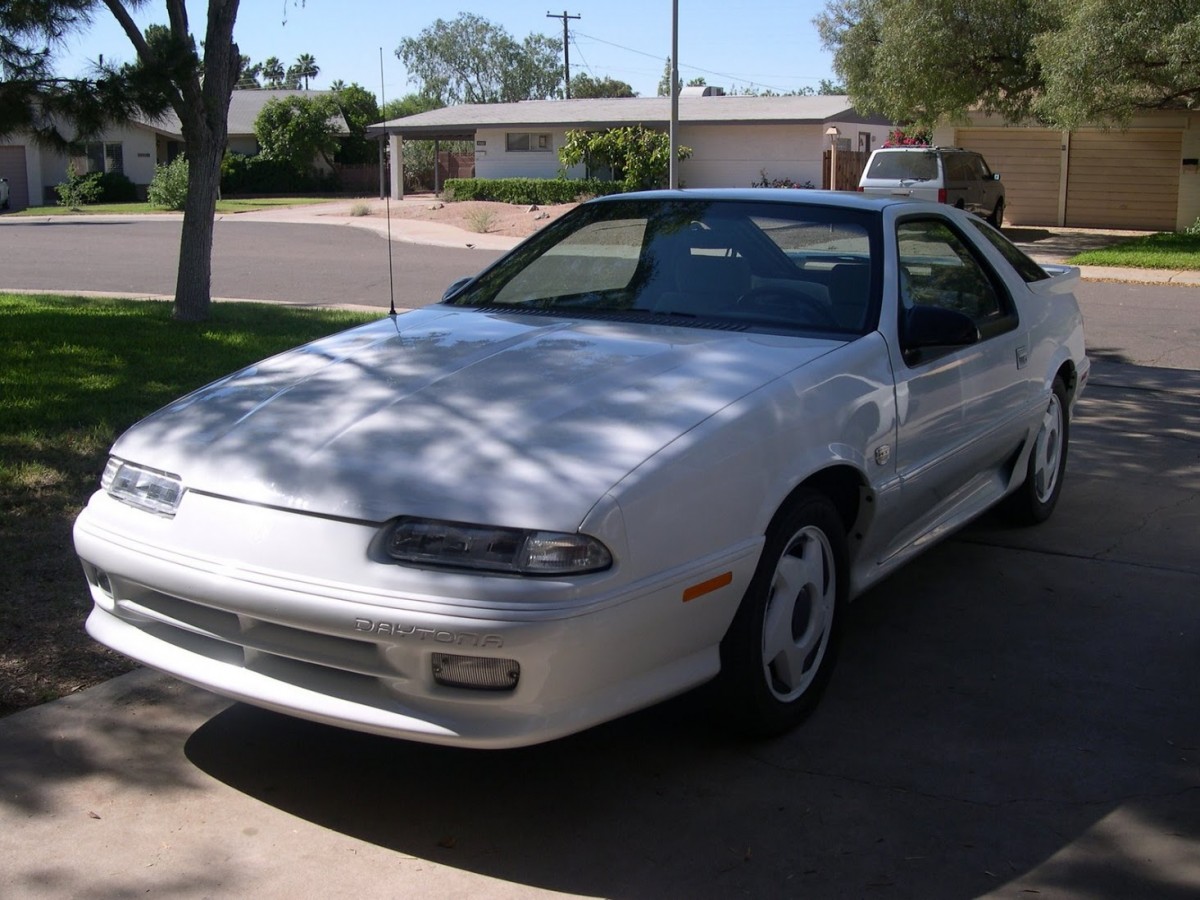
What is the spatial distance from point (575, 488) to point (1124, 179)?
97.8ft

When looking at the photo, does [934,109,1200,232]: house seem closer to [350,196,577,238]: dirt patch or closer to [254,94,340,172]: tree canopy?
[350,196,577,238]: dirt patch

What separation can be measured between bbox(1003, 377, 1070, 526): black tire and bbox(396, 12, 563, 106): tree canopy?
342ft

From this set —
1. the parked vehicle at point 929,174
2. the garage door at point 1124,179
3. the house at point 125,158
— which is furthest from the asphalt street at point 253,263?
the house at point 125,158

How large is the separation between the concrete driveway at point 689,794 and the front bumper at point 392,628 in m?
0.38

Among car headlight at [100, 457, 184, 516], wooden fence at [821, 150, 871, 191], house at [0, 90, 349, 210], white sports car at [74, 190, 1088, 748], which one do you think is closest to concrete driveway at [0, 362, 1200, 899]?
white sports car at [74, 190, 1088, 748]

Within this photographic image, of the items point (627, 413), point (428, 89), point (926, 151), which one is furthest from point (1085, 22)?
point (428, 89)

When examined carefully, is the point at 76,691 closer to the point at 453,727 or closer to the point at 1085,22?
the point at 453,727

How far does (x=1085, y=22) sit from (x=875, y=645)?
63.4 feet

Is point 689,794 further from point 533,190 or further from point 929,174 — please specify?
point 533,190

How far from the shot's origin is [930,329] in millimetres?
4492

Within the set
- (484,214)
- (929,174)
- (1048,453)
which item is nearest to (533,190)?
(484,214)

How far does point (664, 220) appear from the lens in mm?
5066

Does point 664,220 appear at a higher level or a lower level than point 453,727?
higher

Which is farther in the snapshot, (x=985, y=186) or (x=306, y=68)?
(x=306, y=68)
